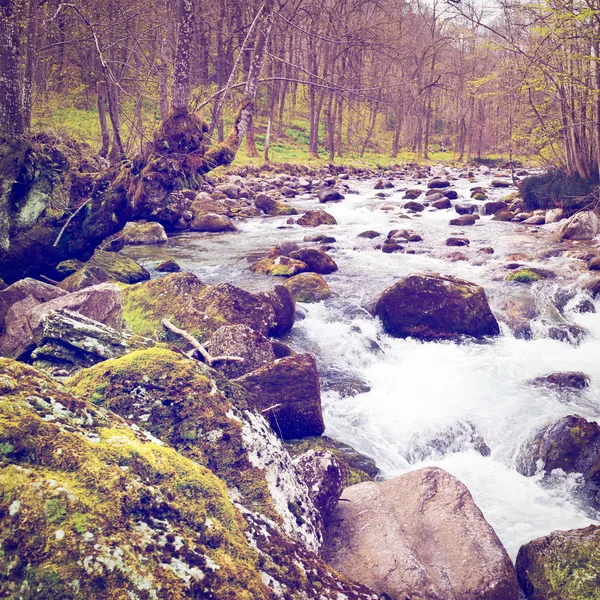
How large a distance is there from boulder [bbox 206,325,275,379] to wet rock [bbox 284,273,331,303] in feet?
14.3

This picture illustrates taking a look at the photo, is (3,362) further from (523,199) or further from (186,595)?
(523,199)

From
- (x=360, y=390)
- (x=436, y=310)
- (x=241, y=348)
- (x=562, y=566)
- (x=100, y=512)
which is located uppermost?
(x=100, y=512)

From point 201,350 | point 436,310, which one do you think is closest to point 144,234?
point 436,310

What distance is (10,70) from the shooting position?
758 cm

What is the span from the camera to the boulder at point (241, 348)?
6199 mm

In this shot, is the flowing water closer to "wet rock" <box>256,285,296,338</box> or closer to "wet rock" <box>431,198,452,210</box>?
"wet rock" <box>256,285,296,338</box>

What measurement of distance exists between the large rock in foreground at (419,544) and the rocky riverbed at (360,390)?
0.01 meters

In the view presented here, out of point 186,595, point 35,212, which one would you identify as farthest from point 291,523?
point 35,212

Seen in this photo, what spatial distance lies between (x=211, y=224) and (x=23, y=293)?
1104cm

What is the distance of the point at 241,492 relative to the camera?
3.04 metres

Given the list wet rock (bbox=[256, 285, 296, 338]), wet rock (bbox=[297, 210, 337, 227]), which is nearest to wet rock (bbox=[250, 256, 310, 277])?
wet rock (bbox=[256, 285, 296, 338])

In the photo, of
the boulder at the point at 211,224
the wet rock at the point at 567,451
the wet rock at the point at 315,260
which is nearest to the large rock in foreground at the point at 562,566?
the wet rock at the point at 567,451

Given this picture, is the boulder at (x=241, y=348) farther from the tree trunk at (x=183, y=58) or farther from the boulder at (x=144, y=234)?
the boulder at (x=144, y=234)

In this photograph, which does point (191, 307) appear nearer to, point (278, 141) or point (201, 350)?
point (201, 350)
